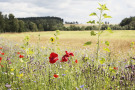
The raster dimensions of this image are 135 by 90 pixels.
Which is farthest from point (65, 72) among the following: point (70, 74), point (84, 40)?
point (84, 40)

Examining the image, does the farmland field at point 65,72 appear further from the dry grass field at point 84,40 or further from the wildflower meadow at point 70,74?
the dry grass field at point 84,40

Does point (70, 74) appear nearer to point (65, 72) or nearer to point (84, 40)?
point (65, 72)

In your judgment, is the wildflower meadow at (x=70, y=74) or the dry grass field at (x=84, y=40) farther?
the dry grass field at (x=84, y=40)

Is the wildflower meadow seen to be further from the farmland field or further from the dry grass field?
the dry grass field

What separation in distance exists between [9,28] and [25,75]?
2494 inches

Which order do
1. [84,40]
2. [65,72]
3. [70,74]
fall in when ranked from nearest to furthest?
[70,74] < [65,72] < [84,40]

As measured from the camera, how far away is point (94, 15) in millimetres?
2637

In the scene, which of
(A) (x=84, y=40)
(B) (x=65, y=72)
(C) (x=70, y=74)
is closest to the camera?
(C) (x=70, y=74)

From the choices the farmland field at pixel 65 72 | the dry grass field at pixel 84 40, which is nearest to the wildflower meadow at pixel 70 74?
the farmland field at pixel 65 72

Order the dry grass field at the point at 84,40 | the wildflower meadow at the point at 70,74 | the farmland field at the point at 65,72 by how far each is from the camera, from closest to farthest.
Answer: the wildflower meadow at the point at 70,74 < the farmland field at the point at 65,72 < the dry grass field at the point at 84,40

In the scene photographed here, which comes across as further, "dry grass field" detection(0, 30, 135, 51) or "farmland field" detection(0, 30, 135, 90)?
"dry grass field" detection(0, 30, 135, 51)

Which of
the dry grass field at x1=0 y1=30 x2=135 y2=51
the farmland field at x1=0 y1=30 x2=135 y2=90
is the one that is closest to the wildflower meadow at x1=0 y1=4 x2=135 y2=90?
the farmland field at x1=0 y1=30 x2=135 y2=90

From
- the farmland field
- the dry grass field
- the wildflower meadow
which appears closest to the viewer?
the wildflower meadow

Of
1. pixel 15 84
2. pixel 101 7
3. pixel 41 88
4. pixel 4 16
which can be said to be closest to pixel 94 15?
Result: pixel 101 7
